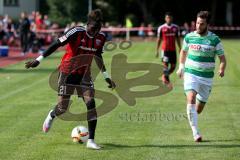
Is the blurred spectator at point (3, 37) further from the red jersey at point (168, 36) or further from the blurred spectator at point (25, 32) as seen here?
the red jersey at point (168, 36)

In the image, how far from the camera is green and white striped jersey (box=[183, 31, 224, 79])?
10.5 meters

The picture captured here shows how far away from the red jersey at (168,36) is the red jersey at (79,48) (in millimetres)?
9361

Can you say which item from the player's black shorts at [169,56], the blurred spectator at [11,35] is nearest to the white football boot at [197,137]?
the player's black shorts at [169,56]

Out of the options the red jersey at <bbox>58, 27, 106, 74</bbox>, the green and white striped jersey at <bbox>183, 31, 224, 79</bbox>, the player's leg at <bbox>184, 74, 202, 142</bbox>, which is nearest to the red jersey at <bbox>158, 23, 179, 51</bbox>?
the green and white striped jersey at <bbox>183, 31, 224, 79</bbox>

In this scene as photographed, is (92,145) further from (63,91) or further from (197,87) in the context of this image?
(197,87)

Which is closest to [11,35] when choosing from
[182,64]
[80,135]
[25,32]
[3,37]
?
[3,37]

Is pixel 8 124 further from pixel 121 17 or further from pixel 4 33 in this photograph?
pixel 121 17

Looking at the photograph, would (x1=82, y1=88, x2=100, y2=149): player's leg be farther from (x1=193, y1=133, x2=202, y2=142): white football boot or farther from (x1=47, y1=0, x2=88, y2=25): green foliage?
(x1=47, y1=0, x2=88, y2=25): green foliage

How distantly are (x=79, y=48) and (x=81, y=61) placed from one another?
9.8 inches

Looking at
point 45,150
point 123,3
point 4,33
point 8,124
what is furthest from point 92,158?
point 123,3

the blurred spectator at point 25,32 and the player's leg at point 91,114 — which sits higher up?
the player's leg at point 91,114

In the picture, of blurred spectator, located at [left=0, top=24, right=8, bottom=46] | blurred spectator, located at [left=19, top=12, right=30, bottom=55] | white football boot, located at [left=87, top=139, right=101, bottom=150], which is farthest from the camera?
blurred spectator, located at [left=0, top=24, right=8, bottom=46]

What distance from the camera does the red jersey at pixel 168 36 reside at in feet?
63.9

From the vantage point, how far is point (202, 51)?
415 inches
